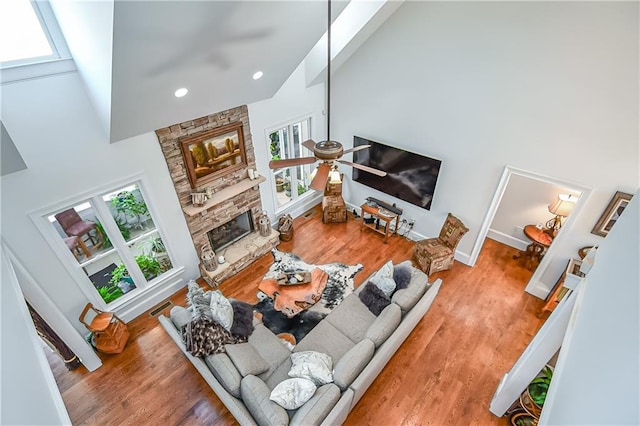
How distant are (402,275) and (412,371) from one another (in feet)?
4.26

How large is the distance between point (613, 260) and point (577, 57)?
9.92 feet

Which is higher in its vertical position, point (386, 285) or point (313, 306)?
point (386, 285)

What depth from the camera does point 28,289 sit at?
3.28 meters

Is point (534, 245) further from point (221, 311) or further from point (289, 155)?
point (221, 311)

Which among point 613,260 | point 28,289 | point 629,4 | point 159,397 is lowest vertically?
point 159,397

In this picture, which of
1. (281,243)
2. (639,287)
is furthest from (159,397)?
(639,287)

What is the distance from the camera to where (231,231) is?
19.2 feet

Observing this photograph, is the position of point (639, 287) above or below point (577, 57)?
below

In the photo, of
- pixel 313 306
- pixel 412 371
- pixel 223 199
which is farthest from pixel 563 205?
pixel 223 199

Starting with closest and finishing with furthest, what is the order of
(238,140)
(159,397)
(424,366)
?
1. (159,397)
2. (424,366)
3. (238,140)

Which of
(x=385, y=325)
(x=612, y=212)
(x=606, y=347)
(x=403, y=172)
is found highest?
(x=606, y=347)

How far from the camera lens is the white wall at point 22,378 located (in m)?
1.19

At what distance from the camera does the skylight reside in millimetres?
2709

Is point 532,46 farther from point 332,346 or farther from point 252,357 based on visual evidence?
point 252,357
